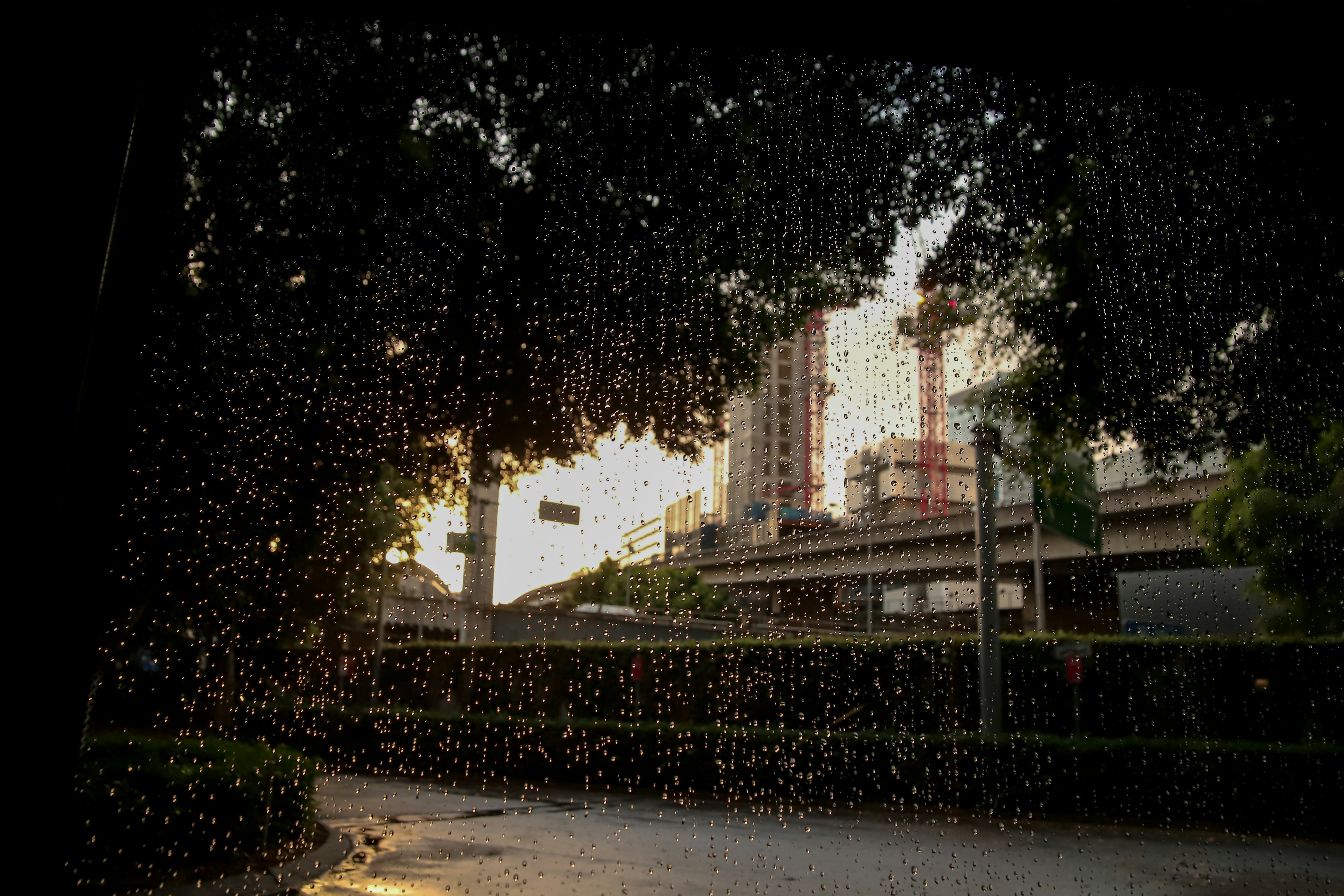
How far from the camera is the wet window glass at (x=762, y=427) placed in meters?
3.49

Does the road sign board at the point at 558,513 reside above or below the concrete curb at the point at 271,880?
above

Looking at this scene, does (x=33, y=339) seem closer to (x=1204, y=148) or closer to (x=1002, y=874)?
(x=1204, y=148)

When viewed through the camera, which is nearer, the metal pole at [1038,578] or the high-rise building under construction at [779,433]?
the high-rise building under construction at [779,433]

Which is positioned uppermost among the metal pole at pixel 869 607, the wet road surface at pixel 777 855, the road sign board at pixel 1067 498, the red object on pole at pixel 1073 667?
the road sign board at pixel 1067 498

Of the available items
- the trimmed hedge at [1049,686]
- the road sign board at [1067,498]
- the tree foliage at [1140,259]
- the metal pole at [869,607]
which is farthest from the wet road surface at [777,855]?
the tree foliage at [1140,259]

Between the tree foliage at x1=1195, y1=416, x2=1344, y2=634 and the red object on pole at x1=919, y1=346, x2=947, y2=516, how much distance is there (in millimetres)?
1879

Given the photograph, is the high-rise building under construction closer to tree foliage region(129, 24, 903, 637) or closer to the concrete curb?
tree foliage region(129, 24, 903, 637)

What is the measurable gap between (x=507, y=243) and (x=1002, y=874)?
12.6 feet

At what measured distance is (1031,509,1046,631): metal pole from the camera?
19.2 ft

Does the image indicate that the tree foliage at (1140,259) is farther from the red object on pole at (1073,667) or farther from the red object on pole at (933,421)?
the red object on pole at (1073,667)

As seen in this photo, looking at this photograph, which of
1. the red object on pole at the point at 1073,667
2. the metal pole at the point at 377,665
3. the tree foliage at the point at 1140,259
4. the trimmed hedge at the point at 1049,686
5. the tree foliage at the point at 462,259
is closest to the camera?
the tree foliage at the point at 1140,259

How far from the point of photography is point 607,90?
145 inches

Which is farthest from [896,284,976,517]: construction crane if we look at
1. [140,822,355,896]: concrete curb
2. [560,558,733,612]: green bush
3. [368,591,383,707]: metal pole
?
[368,591,383,707]: metal pole

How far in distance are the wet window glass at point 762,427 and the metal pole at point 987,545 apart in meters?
0.04
